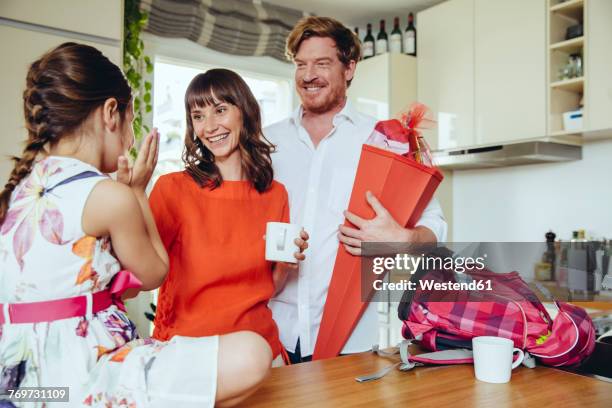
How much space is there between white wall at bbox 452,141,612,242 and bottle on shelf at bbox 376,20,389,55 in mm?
1055

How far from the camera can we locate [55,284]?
81cm

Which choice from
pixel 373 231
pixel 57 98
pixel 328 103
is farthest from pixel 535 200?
pixel 57 98

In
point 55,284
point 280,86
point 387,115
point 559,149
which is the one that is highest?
point 280,86

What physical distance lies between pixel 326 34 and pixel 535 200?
224 cm

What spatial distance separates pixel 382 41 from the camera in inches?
152

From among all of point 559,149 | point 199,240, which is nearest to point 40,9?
point 199,240

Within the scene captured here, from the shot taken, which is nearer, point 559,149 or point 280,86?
point 559,149

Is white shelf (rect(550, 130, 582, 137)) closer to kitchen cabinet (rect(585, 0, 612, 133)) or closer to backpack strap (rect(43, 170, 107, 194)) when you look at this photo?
kitchen cabinet (rect(585, 0, 612, 133))

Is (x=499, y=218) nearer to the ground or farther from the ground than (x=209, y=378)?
farther from the ground

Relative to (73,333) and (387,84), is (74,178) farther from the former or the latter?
(387,84)

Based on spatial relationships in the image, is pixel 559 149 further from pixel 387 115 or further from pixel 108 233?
pixel 108 233

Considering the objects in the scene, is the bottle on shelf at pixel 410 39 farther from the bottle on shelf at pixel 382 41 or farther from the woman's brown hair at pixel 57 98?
the woman's brown hair at pixel 57 98

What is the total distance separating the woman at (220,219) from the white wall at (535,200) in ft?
7.70

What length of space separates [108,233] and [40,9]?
189cm
